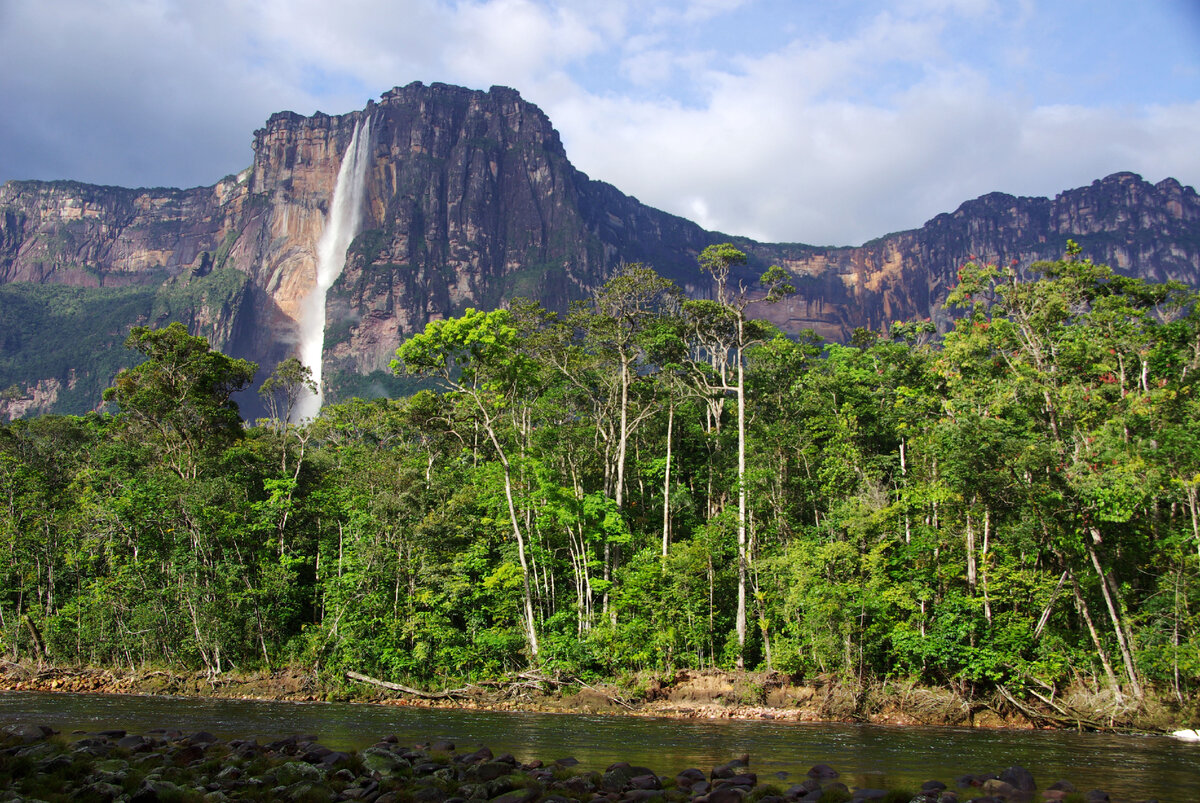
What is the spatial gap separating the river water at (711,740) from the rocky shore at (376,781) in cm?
128

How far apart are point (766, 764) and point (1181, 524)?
18.8m

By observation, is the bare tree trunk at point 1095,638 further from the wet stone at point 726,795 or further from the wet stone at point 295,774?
the wet stone at point 295,774

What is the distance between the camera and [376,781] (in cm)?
1125

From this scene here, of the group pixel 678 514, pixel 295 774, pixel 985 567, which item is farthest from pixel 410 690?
pixel 985 567

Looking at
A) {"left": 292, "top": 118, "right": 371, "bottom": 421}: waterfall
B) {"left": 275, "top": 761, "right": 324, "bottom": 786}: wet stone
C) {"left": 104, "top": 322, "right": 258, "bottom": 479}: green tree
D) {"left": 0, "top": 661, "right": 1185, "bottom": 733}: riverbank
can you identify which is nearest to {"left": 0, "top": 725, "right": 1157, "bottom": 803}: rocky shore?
{"left": 275, "top": 761, "right": 324, "bottom": 786}: wet stone

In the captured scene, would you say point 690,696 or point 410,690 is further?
point 410,690

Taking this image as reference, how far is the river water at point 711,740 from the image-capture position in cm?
1480

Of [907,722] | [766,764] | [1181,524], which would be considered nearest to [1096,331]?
[1181,524]

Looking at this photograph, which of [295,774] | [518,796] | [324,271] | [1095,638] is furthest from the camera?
[324,271]

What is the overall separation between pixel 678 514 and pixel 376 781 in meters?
28.3

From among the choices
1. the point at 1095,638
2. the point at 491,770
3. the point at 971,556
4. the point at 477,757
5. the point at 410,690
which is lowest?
the point at 410,690

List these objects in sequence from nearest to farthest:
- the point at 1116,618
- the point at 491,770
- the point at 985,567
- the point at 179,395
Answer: the point at 491,770 < the point at 1116,618 < the point at 985,567 < the point at 179,395

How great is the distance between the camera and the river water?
14805mm

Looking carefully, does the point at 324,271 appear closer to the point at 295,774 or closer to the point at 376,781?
the point at 295,774
